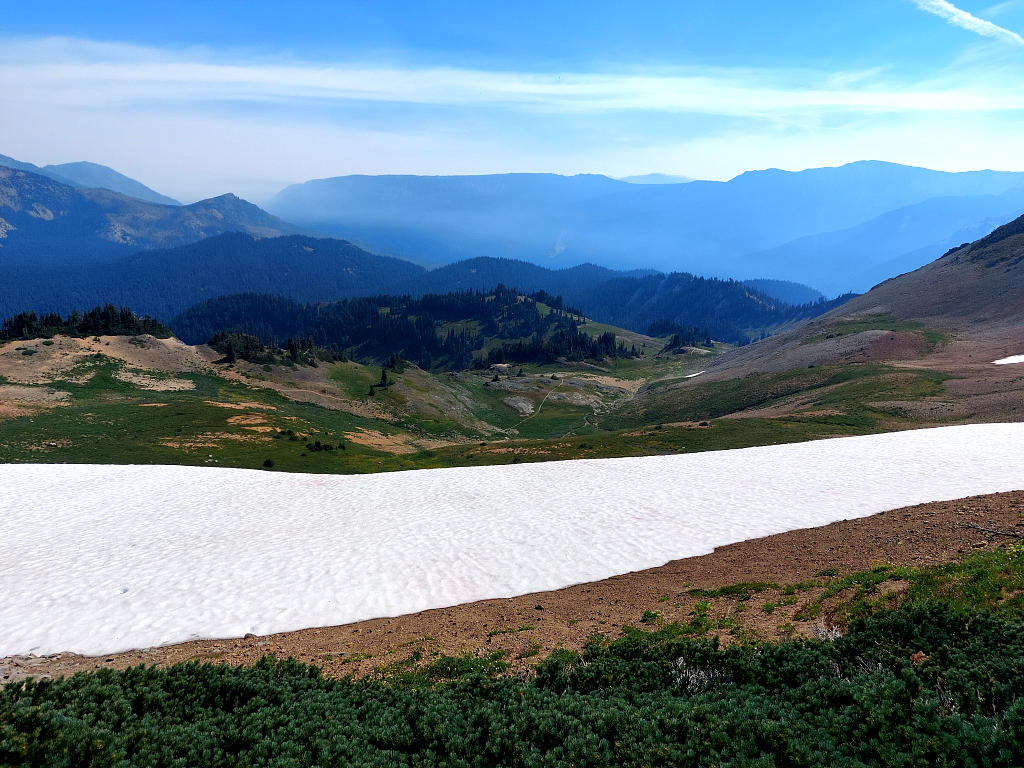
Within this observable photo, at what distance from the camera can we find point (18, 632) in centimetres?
1402

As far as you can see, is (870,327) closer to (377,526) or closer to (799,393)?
(799,393)

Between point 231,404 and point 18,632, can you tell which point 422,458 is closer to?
point 231,404

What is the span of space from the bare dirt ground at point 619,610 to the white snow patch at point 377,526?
2.52 feet

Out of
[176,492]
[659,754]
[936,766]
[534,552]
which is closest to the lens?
[936,766]

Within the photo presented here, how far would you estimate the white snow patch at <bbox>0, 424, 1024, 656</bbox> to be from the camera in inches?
613

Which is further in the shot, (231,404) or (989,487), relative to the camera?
(231,404)

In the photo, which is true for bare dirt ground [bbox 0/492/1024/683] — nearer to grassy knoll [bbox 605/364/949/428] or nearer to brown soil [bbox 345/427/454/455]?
grassy knoll [bbox 605/364/949/428]

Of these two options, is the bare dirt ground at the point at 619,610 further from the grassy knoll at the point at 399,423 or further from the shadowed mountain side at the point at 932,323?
the shadowed mountain side at the point at 932,323

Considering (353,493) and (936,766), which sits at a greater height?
(936,766)

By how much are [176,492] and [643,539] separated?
24.2m

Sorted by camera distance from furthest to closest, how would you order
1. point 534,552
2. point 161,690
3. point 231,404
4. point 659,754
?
point 231,404 → point 534,552 → point 161,690 → point 659,754

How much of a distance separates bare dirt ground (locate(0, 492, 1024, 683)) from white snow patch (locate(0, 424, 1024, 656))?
77 centimetres

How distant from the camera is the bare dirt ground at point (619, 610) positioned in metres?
12.7

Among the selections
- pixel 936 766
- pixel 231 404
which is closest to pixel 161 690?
pixel 936 766
